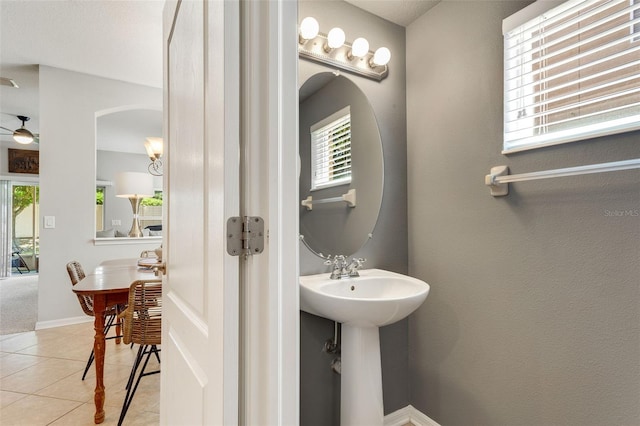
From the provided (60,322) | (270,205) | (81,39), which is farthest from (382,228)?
(60,322)

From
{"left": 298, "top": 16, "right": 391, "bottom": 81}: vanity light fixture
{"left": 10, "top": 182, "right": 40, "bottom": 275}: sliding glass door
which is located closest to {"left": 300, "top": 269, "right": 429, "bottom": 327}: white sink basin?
{"left": 298, "top": 16, "right": 391, "bottom": 81}: vanity light fixture

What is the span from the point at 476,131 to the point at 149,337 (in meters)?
1.97

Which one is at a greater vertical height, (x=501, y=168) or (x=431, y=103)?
(x=431, y=103)

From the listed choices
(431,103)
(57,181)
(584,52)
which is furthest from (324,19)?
(57,181)

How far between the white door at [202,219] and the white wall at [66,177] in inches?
112

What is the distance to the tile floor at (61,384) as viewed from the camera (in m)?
1.75

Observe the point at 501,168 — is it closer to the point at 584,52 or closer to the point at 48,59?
the point at 584,52

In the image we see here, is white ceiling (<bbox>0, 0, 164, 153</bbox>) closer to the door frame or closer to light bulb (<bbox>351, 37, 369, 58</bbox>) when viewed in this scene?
light bulb (<bbox>351, 37, 369, 58</bbox>)

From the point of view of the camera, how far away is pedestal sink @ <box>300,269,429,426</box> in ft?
3.84

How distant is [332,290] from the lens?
4.46 ft

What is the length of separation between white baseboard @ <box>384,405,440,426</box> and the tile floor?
1.28 metres

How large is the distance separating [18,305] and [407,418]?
196 inches

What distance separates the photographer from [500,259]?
1.39 meters

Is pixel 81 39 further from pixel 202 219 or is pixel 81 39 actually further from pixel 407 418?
pixel 407 418
